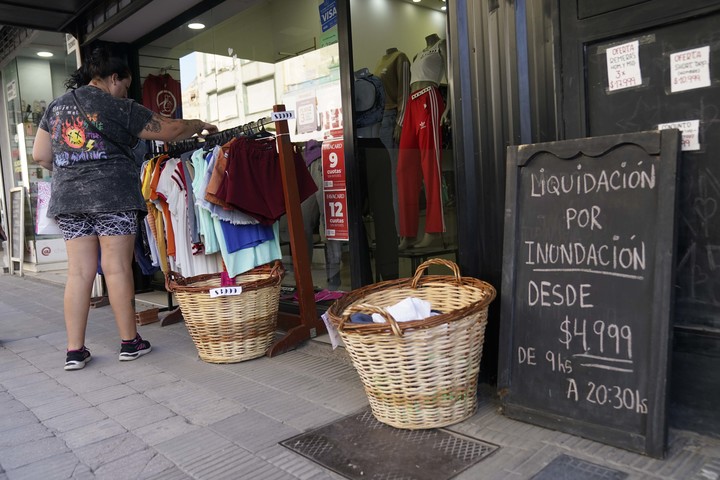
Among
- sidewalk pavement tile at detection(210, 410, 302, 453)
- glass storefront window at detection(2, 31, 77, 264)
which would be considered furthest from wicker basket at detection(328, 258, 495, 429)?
glass storefront window at detection(2, 31, 77, 264)

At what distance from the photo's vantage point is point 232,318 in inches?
138

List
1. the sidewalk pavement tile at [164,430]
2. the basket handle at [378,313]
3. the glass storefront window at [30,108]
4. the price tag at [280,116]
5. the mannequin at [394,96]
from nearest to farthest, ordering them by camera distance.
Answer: the basket handle at [378,313] → the sidewalk pavement tile at [164,430] → the price tag at [280,116] → the mannequin at [394,96] → the glass storefront window at [30,108]

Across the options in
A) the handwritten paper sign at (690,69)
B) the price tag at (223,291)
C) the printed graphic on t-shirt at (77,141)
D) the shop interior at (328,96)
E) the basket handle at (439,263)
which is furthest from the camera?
the shop interior at (328,96)

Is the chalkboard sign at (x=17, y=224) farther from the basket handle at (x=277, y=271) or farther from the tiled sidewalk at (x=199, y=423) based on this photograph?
the basket handle at (x=277, y=271)

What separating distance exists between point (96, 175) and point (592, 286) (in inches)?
118

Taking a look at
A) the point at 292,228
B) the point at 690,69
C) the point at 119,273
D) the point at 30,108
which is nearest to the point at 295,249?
the point at 292,228

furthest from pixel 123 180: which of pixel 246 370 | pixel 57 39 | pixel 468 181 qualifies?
pixel 57 39

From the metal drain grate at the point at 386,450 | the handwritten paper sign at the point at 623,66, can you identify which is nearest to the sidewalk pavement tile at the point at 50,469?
the metal drain grate at the point at 386,450

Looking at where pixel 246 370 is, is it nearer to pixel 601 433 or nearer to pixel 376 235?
pixel 376 235

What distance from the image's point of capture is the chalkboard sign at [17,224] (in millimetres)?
8496

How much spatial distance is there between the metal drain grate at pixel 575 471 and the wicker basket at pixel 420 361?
500mm

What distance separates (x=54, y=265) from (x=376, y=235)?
6958mm

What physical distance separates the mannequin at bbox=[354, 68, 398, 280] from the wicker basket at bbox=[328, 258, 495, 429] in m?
1.80

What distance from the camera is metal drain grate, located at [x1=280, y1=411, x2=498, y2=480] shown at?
2088 millimetres
